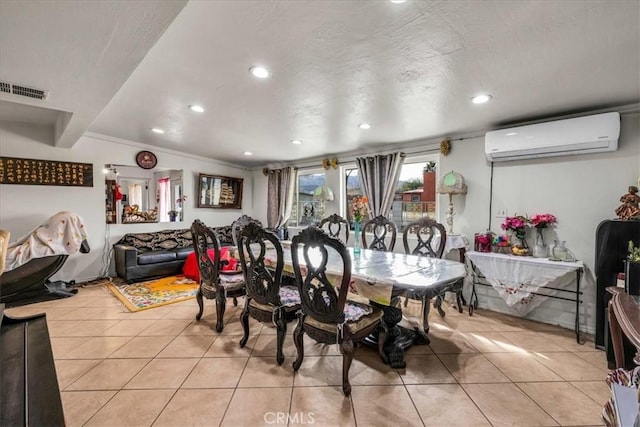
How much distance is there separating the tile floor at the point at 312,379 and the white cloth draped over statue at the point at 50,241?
0.95 metres

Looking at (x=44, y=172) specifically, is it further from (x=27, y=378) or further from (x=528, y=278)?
(x=528, y=278)

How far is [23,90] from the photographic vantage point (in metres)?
2.02

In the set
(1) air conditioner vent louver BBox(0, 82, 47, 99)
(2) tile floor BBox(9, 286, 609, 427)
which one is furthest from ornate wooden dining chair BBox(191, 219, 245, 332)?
(1) air conditioner vent louver BBox(0, 82, 47, 99)

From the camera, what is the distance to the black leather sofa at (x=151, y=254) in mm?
4117

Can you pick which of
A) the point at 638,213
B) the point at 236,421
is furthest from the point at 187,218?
the point at 638,213

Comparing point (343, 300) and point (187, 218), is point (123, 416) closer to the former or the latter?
point (343, 300)

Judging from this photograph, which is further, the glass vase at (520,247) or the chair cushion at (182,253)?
the chair cushion at (182,253)

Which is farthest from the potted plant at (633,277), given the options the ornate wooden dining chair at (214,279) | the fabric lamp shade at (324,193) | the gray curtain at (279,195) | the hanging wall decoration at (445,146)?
the gray curtain at (279,195)

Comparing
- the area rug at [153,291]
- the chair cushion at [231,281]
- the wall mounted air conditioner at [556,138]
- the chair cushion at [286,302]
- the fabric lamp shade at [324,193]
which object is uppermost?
the wall mounted air conditioner at [556,138]

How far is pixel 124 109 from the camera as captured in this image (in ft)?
9.78

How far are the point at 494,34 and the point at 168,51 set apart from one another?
2023 mm

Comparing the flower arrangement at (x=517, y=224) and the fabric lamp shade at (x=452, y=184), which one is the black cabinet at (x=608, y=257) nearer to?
the flower arrangement at (x=517, y=224)

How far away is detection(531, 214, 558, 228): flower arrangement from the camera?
2.86 meters

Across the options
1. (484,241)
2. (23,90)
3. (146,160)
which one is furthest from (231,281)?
(146,160)
